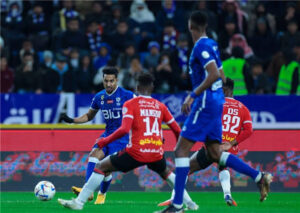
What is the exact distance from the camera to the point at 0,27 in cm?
1969

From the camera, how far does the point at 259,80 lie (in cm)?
1745

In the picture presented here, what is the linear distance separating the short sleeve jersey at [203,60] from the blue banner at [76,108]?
785 centimetres

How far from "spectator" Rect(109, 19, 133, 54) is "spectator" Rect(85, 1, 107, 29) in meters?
0.57

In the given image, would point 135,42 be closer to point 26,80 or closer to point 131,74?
point 131,74

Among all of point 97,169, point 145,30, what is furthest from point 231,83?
point 145,30

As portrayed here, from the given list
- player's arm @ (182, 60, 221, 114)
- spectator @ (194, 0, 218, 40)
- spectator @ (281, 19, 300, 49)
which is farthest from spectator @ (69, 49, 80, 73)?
player's arm @ (182, 60, 221, 114)

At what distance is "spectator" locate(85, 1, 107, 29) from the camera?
1958 cm

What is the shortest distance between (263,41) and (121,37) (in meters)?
3.31

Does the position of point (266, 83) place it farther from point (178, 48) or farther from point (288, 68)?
point (178, 48)

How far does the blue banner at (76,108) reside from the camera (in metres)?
16.7

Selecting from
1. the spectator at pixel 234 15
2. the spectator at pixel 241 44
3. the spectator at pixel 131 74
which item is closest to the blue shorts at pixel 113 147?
the spectator at pixel 131 74

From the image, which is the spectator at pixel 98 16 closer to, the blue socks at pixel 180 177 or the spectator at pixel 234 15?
the spectator at pixel 234 15

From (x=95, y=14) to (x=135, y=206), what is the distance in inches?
399

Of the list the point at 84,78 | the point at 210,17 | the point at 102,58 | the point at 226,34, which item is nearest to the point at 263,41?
the point at 226,34
